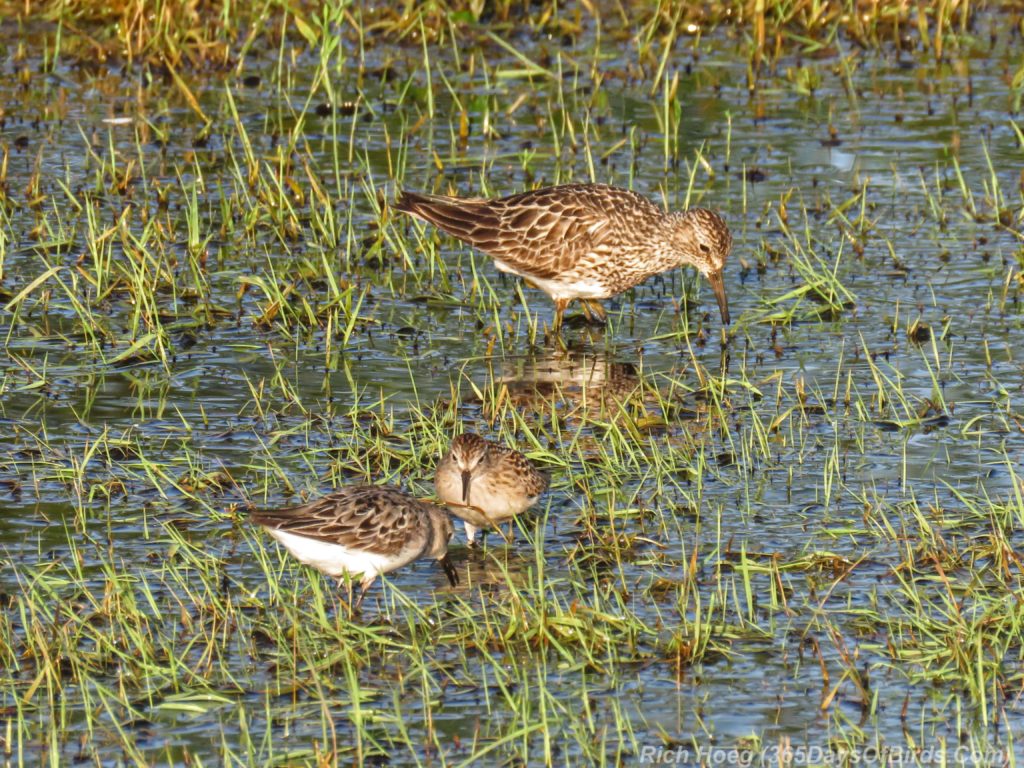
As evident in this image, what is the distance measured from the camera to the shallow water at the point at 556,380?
274 inches

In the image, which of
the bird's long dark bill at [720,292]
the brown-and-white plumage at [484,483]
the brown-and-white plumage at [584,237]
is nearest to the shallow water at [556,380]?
the bird's long dark bill at [720,292]

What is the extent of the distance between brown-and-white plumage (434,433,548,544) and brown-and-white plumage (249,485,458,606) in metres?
0.36

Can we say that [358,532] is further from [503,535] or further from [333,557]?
[503,535]

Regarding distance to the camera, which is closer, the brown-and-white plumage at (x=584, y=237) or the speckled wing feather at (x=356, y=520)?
the speckled wing feather at (x=356, y=520)

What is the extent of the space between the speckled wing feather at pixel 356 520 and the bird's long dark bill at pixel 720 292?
13.2ft

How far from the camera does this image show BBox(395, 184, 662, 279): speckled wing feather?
1192cm

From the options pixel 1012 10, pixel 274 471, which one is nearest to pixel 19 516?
pixel 274 471

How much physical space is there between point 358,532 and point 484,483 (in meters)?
0.87

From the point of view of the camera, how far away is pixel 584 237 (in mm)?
11984

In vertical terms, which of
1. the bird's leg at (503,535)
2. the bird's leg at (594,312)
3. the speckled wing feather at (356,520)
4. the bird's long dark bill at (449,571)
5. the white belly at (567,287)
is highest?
the speckled wing feather at (356,520)

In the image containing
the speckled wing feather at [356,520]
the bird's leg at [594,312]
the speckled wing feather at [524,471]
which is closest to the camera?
the speckled wing feather at [356,520]

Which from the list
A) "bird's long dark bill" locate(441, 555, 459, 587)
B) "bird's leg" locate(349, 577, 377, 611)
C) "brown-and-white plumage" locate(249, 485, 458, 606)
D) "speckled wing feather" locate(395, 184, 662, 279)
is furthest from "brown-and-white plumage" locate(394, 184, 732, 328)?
"bird's leg" locate(349, 577, 377, 611)

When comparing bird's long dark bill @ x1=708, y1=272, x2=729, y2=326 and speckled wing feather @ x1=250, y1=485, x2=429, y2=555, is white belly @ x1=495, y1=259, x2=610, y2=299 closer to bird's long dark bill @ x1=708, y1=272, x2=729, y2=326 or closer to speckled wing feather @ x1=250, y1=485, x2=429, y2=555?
bird's long dark bill @ x1=708, y1=272, x2=729, y2=326

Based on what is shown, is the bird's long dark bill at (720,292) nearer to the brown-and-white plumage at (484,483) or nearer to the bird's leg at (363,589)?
the brown-and-white plumage at (484,483)
